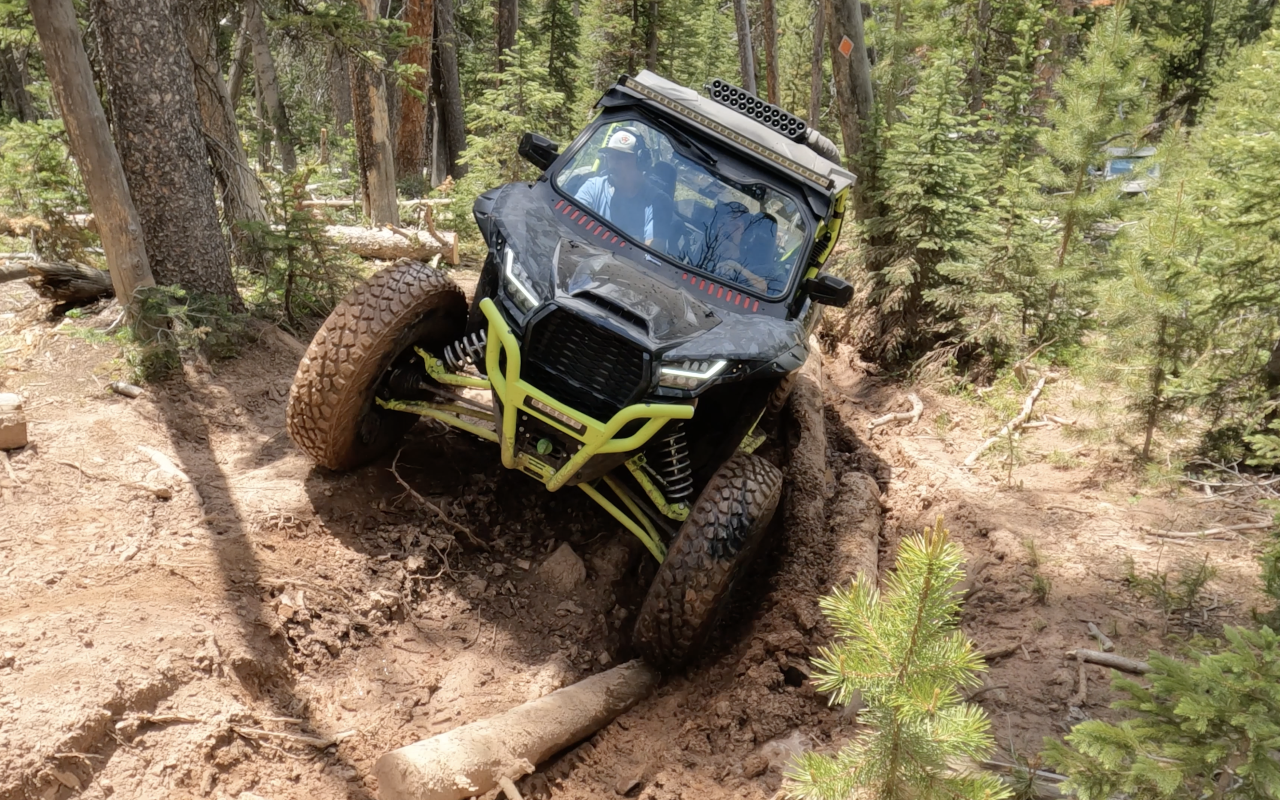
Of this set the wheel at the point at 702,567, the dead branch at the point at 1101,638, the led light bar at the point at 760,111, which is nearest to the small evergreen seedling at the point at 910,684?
the wheel at the point at 702,567

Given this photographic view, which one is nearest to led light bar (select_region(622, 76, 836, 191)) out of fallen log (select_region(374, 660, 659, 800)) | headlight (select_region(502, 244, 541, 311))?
headlight (select_region(502, 244, 541, 311))

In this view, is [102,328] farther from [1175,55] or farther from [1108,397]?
[1175,55]

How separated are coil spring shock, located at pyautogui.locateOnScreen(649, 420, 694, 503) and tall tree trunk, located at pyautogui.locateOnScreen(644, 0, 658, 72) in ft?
45.5

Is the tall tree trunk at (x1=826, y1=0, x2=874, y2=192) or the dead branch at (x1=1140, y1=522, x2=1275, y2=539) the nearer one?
the dead branch at (x1=1140, y1=522, x2=1275, y2=539)

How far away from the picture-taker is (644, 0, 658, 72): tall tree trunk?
16.3m

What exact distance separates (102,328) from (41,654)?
144 inches

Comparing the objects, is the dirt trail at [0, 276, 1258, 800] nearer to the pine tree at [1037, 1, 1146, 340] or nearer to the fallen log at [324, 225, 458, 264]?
the pine tree at [1037, 1, 1146, 340]

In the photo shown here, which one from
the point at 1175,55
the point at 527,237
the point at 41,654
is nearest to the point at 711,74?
the point at 1175,55

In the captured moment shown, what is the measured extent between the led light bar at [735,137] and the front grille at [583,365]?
2.24 metres

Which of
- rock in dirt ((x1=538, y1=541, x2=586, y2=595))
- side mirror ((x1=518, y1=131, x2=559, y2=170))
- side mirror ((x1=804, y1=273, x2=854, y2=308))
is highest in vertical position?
side mirror ((x1=518, y1=131, x2=559, y2=170))

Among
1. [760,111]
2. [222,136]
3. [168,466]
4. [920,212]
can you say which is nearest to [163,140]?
[222,136]

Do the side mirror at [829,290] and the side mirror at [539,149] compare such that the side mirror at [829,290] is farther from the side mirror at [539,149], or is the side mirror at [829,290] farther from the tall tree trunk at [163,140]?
the tall tree trunk at [163,140]

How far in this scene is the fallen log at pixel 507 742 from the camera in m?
3.06

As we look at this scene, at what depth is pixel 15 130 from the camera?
21.6 ft
